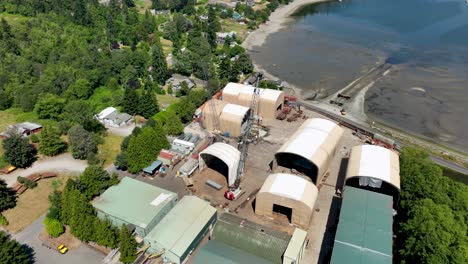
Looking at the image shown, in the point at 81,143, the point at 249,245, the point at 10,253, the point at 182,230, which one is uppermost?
the point at 10,253

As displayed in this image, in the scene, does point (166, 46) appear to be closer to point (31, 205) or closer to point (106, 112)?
point (106, 112)

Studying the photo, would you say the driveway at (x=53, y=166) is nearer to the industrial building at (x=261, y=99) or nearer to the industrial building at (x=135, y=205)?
the industrial building at (x=135, y=205)

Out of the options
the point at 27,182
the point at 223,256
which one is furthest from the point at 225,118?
the point at 27,182

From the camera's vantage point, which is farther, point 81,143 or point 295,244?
point 81,143

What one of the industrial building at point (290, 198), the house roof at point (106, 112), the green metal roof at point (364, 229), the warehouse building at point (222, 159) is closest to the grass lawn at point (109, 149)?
the house roof at point (106, 112)

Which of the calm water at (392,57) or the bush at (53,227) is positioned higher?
the bush at (53,227)

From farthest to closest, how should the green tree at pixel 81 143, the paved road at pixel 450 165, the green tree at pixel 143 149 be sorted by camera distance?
1. the paved road at pixel 450 165
2. the green tree at pixel 81 143
3. the green tree at pixel 143 149
